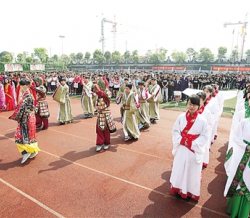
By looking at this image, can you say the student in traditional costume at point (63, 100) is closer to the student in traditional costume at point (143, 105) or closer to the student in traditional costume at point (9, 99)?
the student in traditional costume at point (143, 105)

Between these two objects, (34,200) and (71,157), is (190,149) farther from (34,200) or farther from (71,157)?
(71,157)

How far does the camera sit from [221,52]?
7856cm

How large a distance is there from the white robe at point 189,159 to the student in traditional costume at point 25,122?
3.81 metres

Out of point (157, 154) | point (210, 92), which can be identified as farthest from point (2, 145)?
point (210, 92)

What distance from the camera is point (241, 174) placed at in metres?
3.95

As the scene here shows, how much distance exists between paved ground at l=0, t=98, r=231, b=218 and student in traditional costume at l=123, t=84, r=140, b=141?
12.0 inches

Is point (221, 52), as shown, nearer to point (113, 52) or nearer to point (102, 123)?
point (113, 52)

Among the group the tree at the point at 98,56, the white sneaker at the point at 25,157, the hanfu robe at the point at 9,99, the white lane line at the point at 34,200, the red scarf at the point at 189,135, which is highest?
the tree at the point at 98,56

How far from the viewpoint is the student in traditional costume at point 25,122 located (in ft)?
20.9

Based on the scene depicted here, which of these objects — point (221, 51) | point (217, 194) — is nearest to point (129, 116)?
point (217, 194)

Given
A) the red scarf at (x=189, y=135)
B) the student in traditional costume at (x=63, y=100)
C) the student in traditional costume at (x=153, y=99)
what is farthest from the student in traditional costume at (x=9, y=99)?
the red scarf at (x=189, y=135)

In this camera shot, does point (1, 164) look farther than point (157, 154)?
No

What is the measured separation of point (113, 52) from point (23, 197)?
89.5m

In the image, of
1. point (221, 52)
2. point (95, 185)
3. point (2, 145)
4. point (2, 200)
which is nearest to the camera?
point (2, 200)
